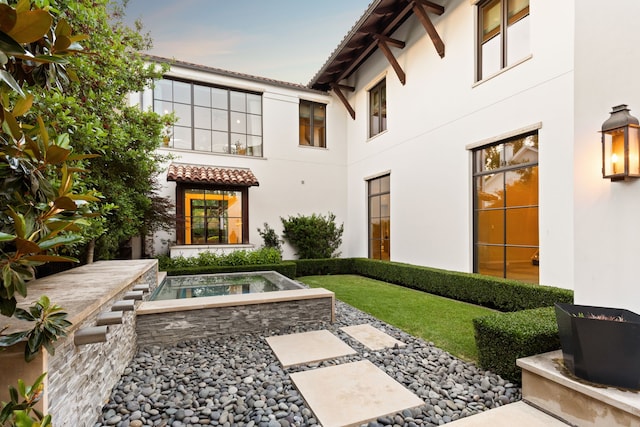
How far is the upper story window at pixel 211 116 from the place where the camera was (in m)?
10.0

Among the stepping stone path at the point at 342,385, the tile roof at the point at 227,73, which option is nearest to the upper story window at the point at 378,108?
the tile roof at the point at 227,73

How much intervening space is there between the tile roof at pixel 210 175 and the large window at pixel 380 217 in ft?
13.4

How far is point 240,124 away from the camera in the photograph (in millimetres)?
10930

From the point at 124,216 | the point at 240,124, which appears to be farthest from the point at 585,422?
the point at 240,124

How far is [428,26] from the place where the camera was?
7414 mm

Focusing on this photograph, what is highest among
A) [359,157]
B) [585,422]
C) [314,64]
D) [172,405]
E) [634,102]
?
[314,64]

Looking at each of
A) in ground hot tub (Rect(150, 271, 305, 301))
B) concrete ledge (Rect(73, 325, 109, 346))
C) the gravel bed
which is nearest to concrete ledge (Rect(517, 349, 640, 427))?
the gravel bed

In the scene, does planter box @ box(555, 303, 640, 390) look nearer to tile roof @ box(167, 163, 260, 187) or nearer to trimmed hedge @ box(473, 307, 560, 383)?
trimmed hedge @ box(473, 307, 560, 383)

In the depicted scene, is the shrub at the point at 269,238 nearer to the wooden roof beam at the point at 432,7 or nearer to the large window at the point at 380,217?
the large window at the point at 380,217

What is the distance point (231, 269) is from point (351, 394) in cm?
658

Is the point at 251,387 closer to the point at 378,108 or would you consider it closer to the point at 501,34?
the point at 501,34

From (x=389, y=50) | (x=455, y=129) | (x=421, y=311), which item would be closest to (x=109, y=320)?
(x=421, y=311)

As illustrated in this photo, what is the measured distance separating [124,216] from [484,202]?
7.37 m

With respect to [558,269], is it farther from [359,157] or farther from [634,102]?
[359,157]
